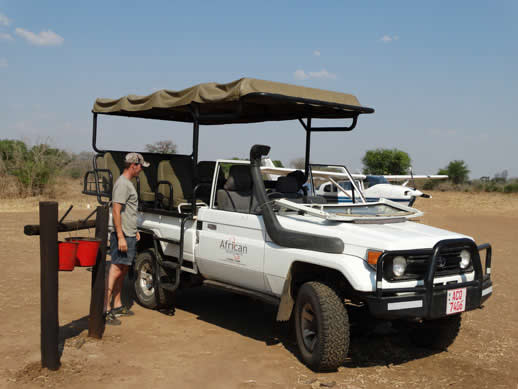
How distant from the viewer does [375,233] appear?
4992mm

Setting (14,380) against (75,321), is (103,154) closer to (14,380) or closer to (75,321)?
(75,321)

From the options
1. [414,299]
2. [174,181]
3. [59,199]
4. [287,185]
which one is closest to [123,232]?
[174,181]

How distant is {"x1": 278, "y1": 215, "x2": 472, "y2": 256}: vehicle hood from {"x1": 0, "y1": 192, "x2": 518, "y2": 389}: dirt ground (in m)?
1.27

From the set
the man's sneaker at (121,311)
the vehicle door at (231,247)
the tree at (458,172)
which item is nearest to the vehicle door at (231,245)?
the vehicle door at (231,247)

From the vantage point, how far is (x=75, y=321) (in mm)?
6609

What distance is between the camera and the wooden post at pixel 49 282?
16.0 ft

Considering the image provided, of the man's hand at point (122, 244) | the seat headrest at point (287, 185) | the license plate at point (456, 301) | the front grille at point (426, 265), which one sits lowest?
the license plate at point (456, 301)

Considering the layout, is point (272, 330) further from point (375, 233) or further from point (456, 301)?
point (456, 301)

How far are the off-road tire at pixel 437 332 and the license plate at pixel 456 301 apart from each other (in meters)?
0.87

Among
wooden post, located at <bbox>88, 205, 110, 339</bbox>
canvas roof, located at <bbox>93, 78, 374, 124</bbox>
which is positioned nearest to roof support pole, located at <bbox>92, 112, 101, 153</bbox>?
canvas roof, located at <bbox>93, 78, 374, 124</bbox>

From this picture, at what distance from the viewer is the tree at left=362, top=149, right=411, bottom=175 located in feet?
211

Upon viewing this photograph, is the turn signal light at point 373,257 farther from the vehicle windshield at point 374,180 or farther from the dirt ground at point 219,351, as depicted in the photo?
the vehicle windshield at point 374,180

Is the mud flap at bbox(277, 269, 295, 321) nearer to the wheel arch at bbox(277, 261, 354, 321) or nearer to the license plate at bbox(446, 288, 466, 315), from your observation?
the wheel arch at bbox(277, 261, 354, 321)

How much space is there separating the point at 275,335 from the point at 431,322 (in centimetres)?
179
